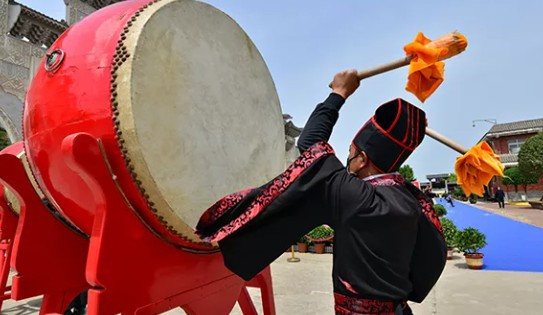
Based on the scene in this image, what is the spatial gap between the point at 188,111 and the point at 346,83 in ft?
2.31

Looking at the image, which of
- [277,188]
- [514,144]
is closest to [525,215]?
[514,144]

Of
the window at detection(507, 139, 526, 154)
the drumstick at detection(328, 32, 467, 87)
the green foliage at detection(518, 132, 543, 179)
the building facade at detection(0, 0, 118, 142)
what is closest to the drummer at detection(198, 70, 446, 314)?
the drumstick at detection(328, 32, 467, 87)

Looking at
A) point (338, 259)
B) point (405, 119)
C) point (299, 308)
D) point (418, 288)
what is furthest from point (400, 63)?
point (299, 308)

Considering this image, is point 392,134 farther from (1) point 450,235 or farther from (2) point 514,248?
(2) point 514,248

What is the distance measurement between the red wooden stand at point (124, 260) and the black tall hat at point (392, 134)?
0.91m

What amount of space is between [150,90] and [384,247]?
1024 mm

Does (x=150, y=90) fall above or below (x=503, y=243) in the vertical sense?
above

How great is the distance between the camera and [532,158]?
61.7 feet

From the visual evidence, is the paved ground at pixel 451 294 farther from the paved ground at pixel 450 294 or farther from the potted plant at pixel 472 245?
the potted plant at pixel 472 245

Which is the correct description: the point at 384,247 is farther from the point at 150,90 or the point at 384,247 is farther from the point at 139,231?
the point at 150,90

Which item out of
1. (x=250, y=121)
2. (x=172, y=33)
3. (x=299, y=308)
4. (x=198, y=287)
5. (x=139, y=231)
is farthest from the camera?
(x=299, y=308)

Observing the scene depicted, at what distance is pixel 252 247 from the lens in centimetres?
Answer: 101

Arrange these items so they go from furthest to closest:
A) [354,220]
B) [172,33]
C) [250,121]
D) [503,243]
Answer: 1. [503,243]
2. [250,121]
3. [172,33]
4. [354,220]

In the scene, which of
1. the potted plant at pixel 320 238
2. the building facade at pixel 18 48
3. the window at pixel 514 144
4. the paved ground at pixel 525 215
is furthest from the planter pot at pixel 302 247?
the window at pixel 514 144
